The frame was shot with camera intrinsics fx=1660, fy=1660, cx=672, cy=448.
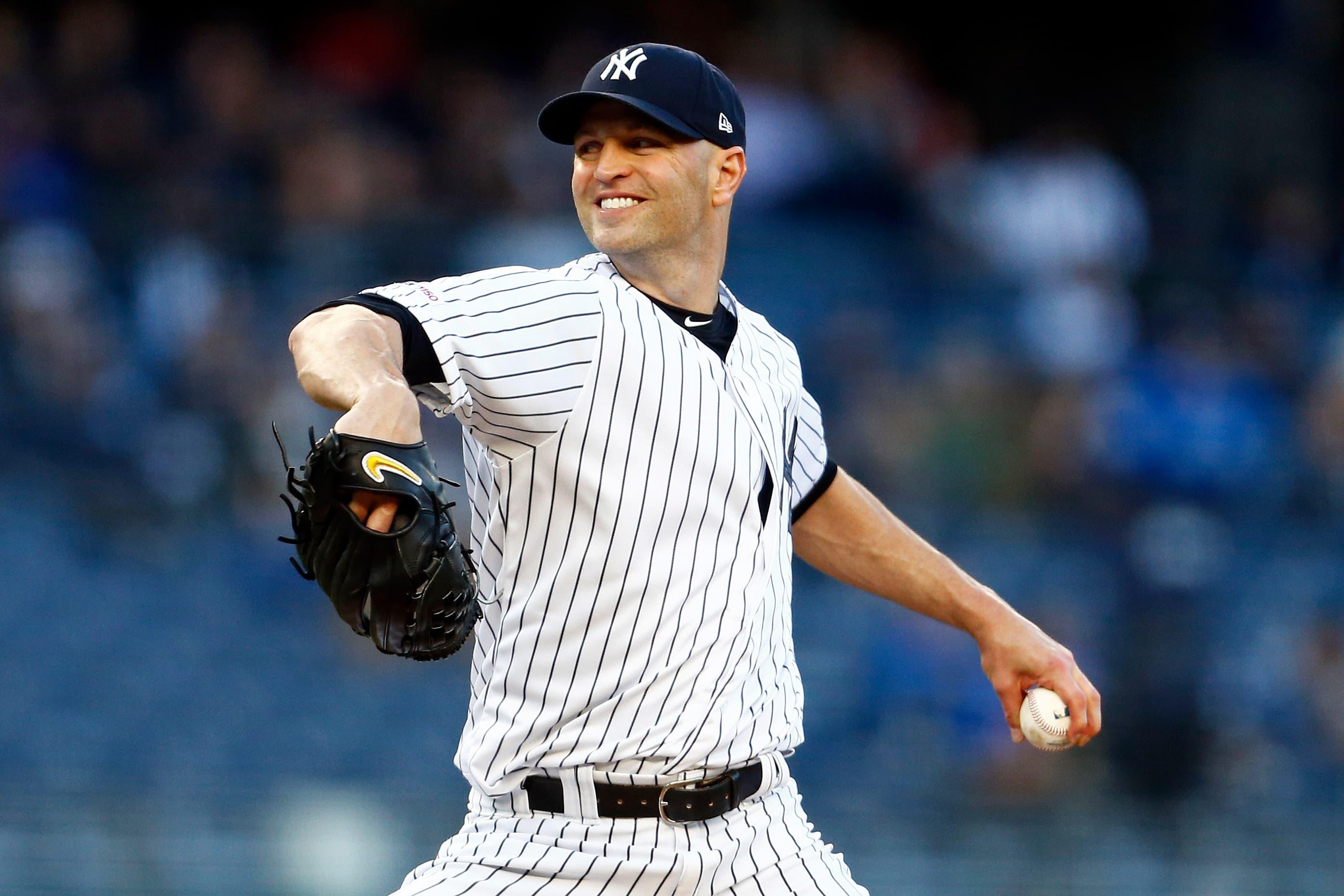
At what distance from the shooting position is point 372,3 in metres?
8.64

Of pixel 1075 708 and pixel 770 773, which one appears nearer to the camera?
pixel 770 773

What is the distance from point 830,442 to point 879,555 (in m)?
3.59

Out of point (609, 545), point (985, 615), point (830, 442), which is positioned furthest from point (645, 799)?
point (830, 442)

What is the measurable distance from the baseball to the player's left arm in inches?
0.5

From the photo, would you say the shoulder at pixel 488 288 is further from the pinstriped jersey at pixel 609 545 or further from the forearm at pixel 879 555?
the forearm at pixel 879 555

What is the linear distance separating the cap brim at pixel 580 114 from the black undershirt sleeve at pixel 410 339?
65cm

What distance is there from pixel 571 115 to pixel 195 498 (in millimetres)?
4263

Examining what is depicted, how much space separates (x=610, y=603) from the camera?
8.57ft

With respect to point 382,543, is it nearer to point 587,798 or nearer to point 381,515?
point 381,515

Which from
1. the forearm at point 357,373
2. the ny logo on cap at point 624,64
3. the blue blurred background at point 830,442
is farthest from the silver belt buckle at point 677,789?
the blue blurred background at point 830,442

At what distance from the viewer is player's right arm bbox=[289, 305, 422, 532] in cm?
207

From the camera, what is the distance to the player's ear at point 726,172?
304cm

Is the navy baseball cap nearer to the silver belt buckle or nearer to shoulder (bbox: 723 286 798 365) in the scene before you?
shoulder (bbox: 723 286 798 365)

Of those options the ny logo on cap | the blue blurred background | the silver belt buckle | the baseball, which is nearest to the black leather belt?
the silver belt buckle
